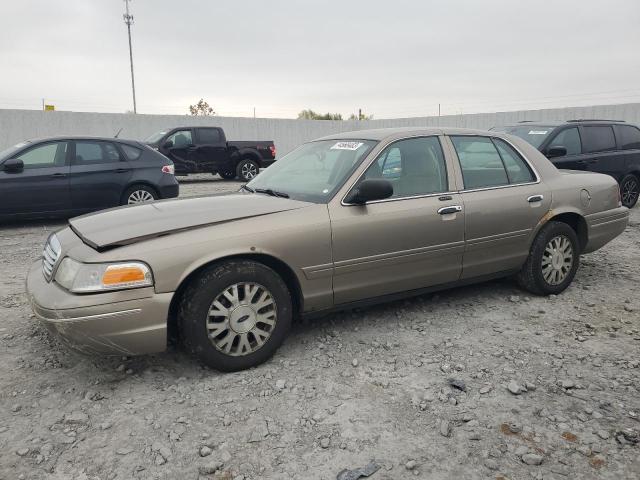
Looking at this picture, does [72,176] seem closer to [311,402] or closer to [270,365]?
[270,365]

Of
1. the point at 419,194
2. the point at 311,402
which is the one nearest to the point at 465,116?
the point at 419,194

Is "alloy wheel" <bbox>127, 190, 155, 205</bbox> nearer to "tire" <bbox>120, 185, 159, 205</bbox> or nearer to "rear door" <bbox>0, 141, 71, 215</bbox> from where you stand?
"tire" <bbox>120, 185, 159, 205</bbox>

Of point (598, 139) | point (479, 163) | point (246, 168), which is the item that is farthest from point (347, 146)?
point (246, 168)

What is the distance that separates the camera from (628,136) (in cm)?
959

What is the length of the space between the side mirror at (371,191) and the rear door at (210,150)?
12.9 metres

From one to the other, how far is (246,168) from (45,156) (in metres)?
8.68

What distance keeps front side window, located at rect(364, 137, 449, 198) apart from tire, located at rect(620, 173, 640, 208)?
7.14 m

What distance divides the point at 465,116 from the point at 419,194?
2062cm

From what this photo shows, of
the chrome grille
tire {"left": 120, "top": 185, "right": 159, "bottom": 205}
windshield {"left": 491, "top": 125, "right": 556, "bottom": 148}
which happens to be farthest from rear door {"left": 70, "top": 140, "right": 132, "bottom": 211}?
windshield {"left": 491, "top": 125, "right": 556, "bottom": 148}

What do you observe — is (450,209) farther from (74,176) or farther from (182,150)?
(182,150)

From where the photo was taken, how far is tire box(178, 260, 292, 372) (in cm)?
305

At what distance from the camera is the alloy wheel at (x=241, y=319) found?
123 inches

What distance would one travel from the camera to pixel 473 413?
110 inches

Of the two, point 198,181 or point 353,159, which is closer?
point 353,159
